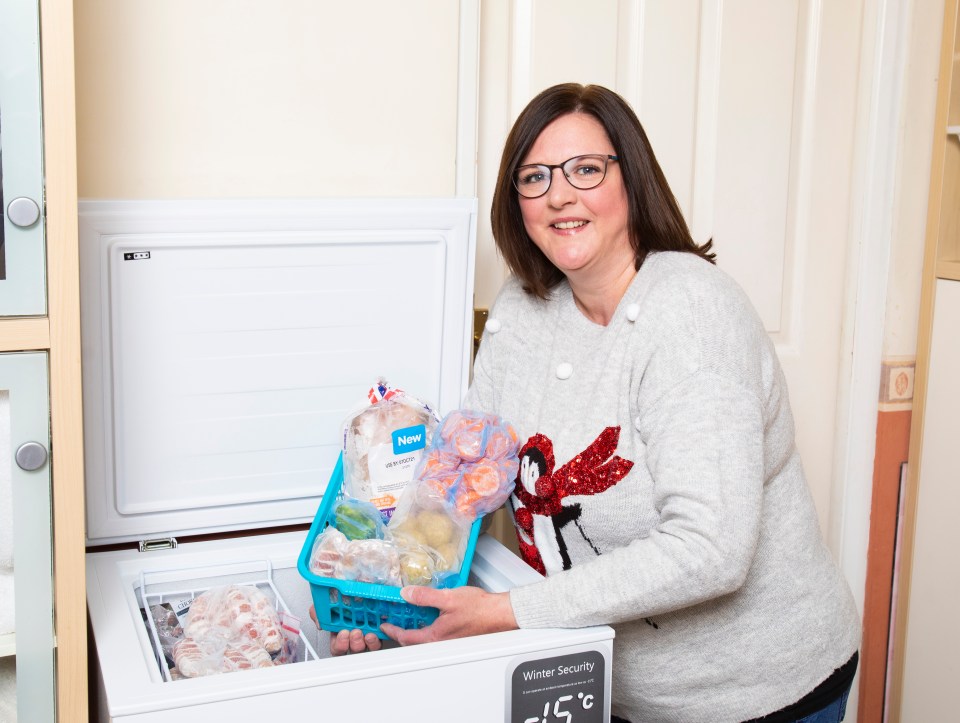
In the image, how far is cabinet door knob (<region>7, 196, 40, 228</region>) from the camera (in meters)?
1.08

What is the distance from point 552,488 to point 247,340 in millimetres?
523

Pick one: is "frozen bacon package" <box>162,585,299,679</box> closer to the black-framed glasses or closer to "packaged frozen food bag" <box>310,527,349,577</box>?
"packaged frozen food bag" <box>310,527,349,577</box>

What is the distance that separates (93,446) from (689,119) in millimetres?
1221

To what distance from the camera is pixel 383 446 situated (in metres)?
1.53

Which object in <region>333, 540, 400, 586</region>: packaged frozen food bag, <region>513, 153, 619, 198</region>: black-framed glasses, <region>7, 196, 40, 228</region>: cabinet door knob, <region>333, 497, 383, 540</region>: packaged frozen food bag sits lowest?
<region>333, 540, 400, 586</region>: packaged frozen food bag

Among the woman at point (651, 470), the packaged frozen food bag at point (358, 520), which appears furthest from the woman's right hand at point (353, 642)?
the packaged frozen food bag at point (358, 520)

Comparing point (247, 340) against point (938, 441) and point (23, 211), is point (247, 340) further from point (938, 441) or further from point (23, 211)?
point (938, 441)

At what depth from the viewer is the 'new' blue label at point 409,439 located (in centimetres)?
153

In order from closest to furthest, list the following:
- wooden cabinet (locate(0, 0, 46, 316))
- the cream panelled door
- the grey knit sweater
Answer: wooden cabinet (locate(0, 0, 46, 316))
the grey knit sweater
the cream panelled door

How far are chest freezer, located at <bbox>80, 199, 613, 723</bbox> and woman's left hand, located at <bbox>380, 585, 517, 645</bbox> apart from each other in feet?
0.37

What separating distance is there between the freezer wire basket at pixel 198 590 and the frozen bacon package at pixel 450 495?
0.62 feet

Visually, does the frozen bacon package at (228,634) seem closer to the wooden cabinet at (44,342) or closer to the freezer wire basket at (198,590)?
the freezer wire basket at (198,590)

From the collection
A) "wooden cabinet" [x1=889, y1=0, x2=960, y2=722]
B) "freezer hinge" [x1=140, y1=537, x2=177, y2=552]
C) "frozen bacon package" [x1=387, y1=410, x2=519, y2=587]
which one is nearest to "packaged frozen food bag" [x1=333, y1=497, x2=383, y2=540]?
"frozen bacon package" [x1=387, y1=410, x2=519, y2=587]

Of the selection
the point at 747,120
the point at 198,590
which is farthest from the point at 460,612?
the point at 747,120
